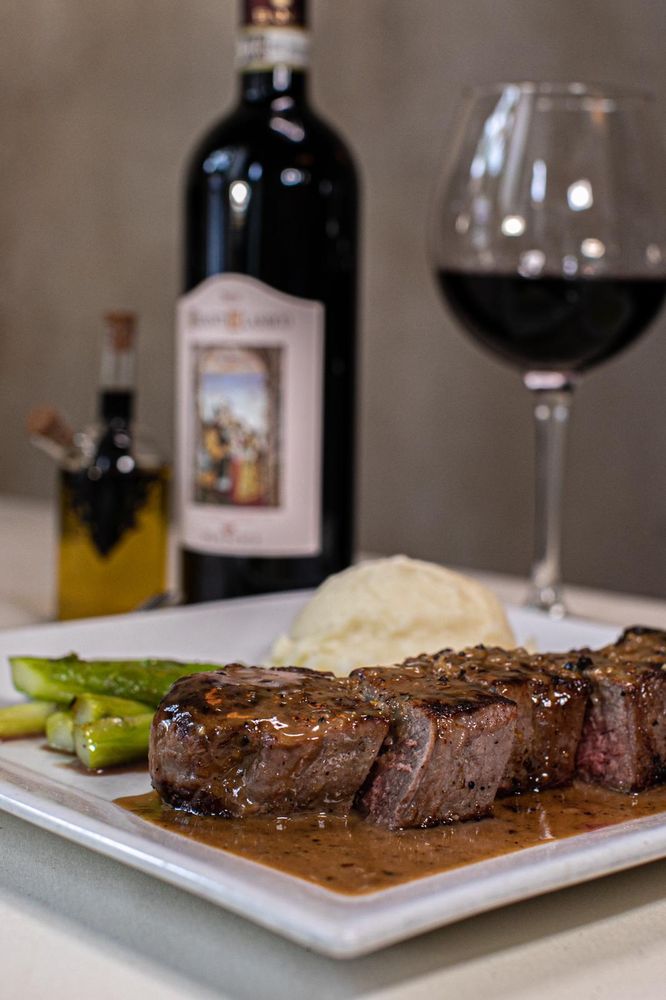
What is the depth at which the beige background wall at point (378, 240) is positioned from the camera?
234cm

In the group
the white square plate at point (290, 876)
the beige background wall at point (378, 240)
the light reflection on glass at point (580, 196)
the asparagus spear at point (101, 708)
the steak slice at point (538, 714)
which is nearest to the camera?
the white square plate at point (290, 876)

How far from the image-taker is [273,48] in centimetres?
166

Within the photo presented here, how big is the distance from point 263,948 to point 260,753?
15cm

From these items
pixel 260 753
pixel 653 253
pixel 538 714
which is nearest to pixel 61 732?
pixel 260 753

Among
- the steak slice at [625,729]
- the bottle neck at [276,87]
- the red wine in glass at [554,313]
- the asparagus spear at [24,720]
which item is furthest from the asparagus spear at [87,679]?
the bottle neck at [276,87]

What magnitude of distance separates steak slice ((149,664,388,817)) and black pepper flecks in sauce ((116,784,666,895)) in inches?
0.4

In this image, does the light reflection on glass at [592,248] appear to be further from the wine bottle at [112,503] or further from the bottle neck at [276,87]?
the wine bottle at [112,503]

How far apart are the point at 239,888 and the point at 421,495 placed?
2.08m

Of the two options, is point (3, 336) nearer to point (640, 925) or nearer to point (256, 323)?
point (256, 323)

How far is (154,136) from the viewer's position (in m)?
3.14

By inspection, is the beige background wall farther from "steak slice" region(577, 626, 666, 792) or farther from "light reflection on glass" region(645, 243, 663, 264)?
"steak slice" region(577, 626, 666, 792)

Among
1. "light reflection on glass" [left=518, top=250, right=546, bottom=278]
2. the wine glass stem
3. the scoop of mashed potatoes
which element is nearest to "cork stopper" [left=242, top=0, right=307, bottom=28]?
"light reflection on glass" [left=518, top=250, right=546, bottom=278]

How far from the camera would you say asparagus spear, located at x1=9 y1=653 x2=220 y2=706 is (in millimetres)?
1077

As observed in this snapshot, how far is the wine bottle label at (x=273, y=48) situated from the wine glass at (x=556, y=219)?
0.78 ft
